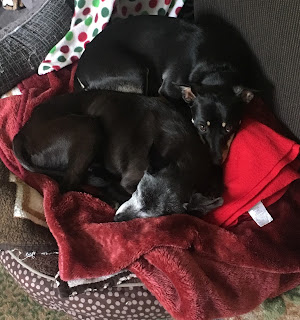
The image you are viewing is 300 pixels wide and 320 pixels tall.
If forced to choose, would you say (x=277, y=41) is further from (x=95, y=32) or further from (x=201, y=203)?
(x=95, y=32)

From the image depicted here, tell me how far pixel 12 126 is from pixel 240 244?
132 centimetres

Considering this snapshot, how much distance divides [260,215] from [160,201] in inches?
18.5

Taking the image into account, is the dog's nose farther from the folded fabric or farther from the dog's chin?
the dog's chin

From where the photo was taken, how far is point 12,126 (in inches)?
98.9

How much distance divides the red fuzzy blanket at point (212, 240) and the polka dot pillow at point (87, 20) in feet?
2.73

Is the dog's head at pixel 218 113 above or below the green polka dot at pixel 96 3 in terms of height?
below

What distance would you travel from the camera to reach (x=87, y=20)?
2875 millimetres

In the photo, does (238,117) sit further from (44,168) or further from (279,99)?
(44,168)

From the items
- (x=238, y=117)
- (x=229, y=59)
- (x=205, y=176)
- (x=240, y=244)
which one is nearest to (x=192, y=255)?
(x=240, y=244)

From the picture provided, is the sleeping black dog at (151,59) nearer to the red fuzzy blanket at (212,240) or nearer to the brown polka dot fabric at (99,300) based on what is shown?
the red fuzzy blanket at (212,240)

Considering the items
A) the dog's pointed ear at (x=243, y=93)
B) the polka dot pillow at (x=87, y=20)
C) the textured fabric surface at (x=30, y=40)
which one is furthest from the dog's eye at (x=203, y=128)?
the textured fabric surface at (x=30, y=40)

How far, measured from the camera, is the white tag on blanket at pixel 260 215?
85.9 inches

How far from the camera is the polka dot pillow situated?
2826mm

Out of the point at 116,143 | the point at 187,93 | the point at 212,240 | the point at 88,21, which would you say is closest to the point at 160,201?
the point at 212,240
